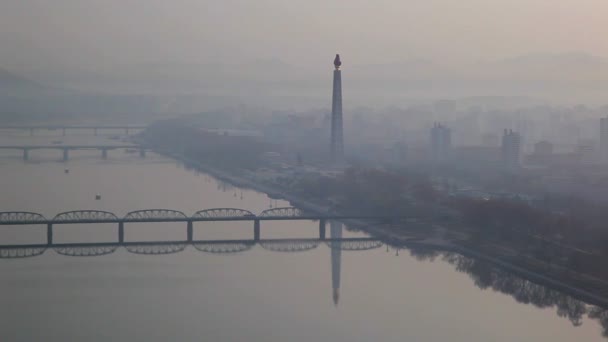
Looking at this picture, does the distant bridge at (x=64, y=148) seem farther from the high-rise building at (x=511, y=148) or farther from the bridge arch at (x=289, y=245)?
the bridge arch at (x=289, y=245)

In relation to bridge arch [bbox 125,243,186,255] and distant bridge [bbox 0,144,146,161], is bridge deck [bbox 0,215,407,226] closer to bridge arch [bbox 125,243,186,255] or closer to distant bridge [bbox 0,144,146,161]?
bridge arch [bbox 125,243,186,255]

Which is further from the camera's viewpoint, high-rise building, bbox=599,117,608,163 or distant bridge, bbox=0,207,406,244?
high-rise building, bbox=599,117,608,163

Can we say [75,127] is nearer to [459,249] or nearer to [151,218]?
[151,218]

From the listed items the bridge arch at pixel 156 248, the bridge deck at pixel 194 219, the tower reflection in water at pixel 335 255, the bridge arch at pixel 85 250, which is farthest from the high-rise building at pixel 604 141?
the bridge arch at pixel 85 250

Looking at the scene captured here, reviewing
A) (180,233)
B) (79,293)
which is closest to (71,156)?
(180,233)

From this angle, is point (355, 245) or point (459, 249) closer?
point (459, 249)

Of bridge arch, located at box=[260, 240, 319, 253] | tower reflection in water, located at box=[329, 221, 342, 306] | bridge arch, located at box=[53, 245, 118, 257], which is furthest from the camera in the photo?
bridge arch, located at box=[260, 240, 319, 253]

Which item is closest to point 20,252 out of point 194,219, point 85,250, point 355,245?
point 85,250

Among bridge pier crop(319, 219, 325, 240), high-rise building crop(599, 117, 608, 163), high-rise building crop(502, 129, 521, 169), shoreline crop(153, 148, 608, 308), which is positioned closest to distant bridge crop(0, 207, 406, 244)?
bridge pier crop(319, 219, 325, 240)
